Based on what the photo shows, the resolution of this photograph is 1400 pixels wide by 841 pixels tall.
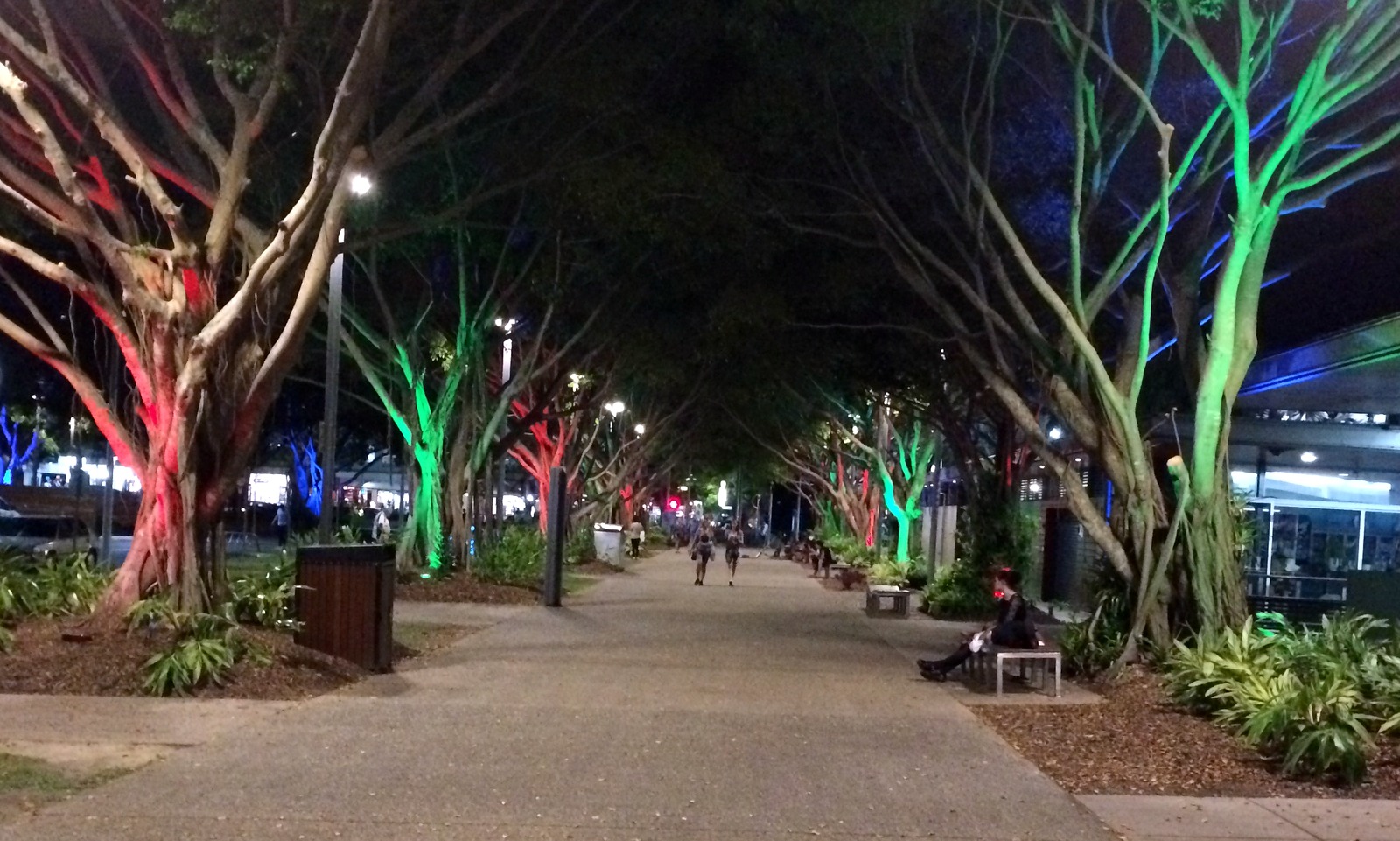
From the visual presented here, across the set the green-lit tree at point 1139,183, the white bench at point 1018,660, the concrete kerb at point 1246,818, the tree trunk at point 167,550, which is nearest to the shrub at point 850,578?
the green-lit tree at point 1139,183

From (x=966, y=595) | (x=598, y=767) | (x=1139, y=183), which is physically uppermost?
(x=1139, y=183)

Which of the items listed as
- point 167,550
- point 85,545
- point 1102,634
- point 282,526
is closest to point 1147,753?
point 1102,634

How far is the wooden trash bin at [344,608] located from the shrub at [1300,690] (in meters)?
7.53

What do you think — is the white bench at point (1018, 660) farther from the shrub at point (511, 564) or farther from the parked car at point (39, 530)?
the parked car at point (39, 530)

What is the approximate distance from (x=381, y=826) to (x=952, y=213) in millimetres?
12832

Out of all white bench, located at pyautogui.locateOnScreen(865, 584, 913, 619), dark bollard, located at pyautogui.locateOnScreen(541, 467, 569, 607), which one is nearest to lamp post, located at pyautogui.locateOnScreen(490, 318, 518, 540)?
dark bollard, located at pyautogui.locateOnScreen(541, 467, 569, 607)

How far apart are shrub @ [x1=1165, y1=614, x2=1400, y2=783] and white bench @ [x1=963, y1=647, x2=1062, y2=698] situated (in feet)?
3.54

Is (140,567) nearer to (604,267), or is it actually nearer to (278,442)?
(604,267)

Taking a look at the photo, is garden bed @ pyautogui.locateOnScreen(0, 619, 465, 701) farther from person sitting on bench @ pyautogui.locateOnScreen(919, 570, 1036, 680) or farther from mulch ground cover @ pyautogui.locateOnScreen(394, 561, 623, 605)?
mulch ground cover @ pyautogui.locateOnScreen(394, 561, 623, 605)

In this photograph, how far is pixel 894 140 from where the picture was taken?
17.9m

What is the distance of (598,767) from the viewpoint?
951 cm

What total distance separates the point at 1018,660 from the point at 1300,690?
430 centimetres

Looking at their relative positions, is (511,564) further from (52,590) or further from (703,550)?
(52,590)

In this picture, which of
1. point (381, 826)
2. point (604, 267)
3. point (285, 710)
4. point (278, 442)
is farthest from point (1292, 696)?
point (278, 442)
